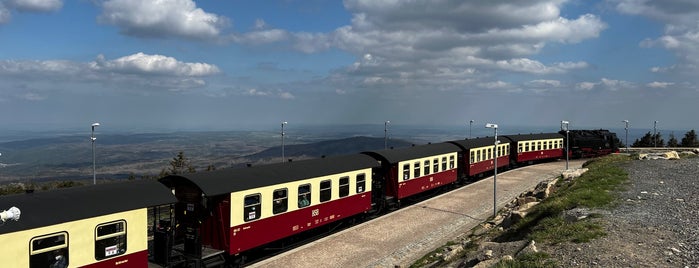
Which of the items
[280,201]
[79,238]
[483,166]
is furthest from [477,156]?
[79,238]

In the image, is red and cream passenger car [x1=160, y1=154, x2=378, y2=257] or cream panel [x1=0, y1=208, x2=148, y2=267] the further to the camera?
red and cream passenger car [x1=160, y1=154, x2=378, y2=257]

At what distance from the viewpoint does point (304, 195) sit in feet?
64.7

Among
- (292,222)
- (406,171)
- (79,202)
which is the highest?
(79,202)

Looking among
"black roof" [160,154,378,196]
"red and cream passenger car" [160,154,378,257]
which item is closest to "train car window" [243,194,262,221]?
"red and cream passenger car" [160,154,378,257]

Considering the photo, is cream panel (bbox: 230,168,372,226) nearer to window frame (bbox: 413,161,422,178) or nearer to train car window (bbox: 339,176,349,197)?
train car window (bbox: 339,176,349,197)

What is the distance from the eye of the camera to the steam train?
11375mm

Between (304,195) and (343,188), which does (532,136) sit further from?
(304,195)

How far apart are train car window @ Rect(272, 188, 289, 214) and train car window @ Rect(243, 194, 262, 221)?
827mm

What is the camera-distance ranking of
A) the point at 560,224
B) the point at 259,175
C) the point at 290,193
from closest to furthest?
1. the point at 560,224
2. the point at 259,175
3. the point at 290,193

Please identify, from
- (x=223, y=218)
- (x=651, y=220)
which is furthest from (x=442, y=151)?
(x=223, y=218)

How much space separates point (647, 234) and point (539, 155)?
1679 inches

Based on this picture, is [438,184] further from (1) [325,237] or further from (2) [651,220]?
(2) [651,220]

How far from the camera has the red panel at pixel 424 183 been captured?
91.0 ft

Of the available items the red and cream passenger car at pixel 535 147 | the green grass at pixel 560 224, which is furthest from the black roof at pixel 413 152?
the red and cream passenger car at pixel 535 147
